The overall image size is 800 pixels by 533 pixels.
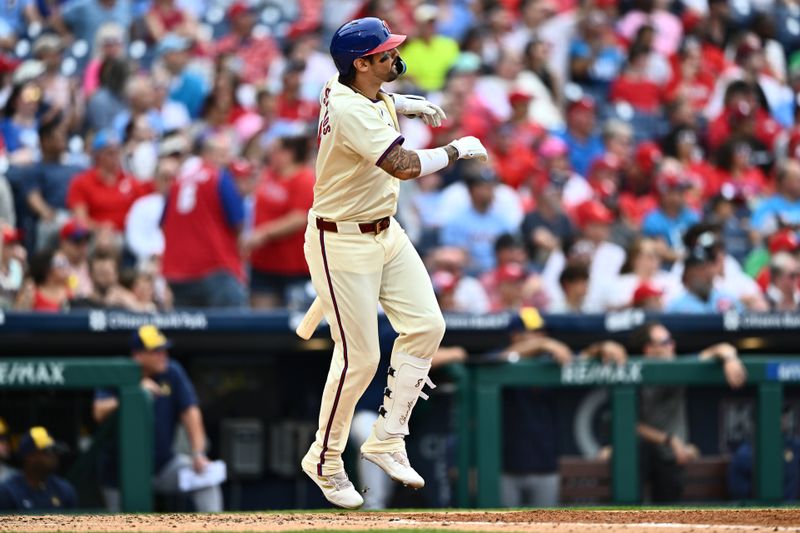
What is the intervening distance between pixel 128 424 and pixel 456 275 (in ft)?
8.65

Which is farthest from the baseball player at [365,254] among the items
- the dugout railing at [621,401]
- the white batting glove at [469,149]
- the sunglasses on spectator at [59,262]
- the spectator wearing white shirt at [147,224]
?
the spectator wearing white shirt at [147,224]

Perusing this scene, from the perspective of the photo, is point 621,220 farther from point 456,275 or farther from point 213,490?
point 213,490

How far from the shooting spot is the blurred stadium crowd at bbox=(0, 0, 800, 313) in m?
9.90

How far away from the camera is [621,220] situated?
1195 centimetres

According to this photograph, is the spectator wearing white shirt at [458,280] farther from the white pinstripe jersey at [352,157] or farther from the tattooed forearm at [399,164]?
the tattooed forearm at [399,164]

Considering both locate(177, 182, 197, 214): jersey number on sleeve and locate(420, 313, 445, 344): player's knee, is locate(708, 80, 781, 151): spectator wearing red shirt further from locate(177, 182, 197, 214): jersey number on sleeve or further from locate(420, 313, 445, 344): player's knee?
locate(420, 313, 445, 344): player's knee

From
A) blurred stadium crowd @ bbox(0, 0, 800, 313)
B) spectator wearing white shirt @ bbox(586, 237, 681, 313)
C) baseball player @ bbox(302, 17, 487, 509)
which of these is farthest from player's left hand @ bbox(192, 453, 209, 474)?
spectator wearing white shirt @ bbox(586, 237, 681, 313)

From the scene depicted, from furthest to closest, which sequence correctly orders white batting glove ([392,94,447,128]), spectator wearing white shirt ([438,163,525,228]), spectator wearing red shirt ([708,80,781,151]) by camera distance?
spectator wearing red shirt ([708,80,781,151]), spectator wearing white shirt ([438,163,525,228]), white batting glove ([392,94,447,128])

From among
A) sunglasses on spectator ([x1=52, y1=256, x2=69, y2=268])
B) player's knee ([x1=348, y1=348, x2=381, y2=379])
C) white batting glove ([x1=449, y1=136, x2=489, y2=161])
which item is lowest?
player's knee ([x1=348, y1=348, x2=381, y2=379])

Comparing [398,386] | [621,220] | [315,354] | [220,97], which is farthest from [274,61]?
[398,386]

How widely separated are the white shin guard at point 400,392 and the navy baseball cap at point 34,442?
8.84ft

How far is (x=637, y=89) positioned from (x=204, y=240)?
5767 millimetres

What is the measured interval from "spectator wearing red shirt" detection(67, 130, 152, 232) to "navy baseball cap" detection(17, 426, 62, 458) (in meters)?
2.34

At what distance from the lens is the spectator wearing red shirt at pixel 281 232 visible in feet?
32.0
